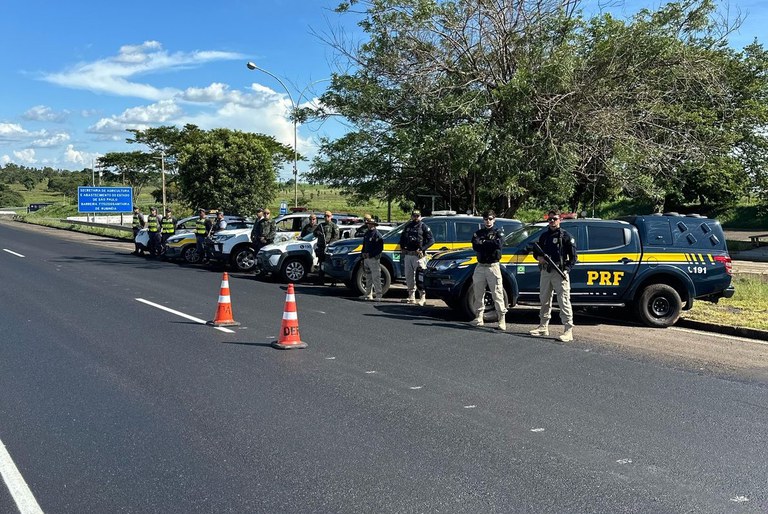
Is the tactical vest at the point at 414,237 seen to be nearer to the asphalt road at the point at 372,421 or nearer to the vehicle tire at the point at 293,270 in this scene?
the asphalt road at the point at 372,421

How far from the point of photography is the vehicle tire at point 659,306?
35.8 ft

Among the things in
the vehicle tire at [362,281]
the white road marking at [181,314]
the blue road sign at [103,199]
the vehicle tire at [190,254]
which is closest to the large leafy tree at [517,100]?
the vehicle tire at [362,281]

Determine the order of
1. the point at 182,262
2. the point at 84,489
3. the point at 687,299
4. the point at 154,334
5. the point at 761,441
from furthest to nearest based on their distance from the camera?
the point at 182,262 < the point at 687,299 < the point at 154,334 < the point at 761,441 < the point at 84,489

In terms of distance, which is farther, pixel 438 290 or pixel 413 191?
pixel 413 191

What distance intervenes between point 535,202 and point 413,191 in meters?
3.83

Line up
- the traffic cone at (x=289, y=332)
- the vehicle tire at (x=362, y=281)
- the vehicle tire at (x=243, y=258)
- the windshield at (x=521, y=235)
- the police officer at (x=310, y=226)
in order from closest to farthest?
the traffic cone at (x=289, y=332), the windshield at (x=521, y=235), the vehicle tire at (x=362, y=281), the police officer at (x=310, y=226), the vehicle tire at (x=243, y=258)

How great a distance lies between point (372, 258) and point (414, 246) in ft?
3.54

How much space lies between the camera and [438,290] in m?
11.4

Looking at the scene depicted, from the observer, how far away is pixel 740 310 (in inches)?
477

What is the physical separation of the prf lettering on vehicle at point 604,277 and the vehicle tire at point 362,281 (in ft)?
15.1

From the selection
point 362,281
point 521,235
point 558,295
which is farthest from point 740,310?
point 362,281

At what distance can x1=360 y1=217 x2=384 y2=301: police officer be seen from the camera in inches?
525

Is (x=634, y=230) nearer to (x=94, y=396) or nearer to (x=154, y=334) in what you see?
(x=154, y=334)

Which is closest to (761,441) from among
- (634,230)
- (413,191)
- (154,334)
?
(634,230)
